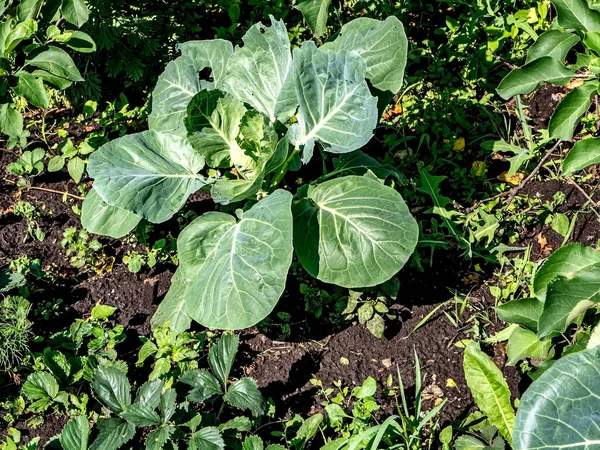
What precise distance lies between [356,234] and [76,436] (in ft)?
4.16

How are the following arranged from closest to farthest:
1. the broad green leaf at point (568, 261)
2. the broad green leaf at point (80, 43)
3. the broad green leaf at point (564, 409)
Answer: the broad green leaf at point (564, 409) < the broad green leaf at point (568, 261) < the broad green leaf at point (80, 43)

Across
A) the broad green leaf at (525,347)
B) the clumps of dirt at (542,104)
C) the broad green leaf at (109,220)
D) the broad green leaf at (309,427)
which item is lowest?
the broad green leaf at (309,427)

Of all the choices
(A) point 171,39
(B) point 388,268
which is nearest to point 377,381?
(B) point 388,268

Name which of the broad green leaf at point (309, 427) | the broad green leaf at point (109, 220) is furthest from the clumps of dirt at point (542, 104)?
the broad green leaf at point (109, 220)

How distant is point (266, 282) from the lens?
2488 millimetres

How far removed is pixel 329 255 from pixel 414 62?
1715 millimetres

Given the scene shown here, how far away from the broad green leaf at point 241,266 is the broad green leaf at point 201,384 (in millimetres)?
277

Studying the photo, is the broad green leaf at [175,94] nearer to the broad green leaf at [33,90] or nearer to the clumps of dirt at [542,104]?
the broad green leaf at [33,90]

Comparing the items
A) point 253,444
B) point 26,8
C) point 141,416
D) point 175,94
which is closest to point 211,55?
point 175,94

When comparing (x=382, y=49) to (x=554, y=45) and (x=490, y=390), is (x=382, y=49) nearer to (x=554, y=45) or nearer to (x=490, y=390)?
(x=554, y=45)

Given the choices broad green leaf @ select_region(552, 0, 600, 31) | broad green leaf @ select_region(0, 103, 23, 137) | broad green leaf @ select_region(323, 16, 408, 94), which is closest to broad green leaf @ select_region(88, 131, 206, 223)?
broad green leaf @ select_region(0, 103, 23, 137)

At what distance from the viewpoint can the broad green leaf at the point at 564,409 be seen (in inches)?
72.2

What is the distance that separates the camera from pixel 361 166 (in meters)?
3.03

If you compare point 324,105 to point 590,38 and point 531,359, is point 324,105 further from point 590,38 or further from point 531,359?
point 531,359
